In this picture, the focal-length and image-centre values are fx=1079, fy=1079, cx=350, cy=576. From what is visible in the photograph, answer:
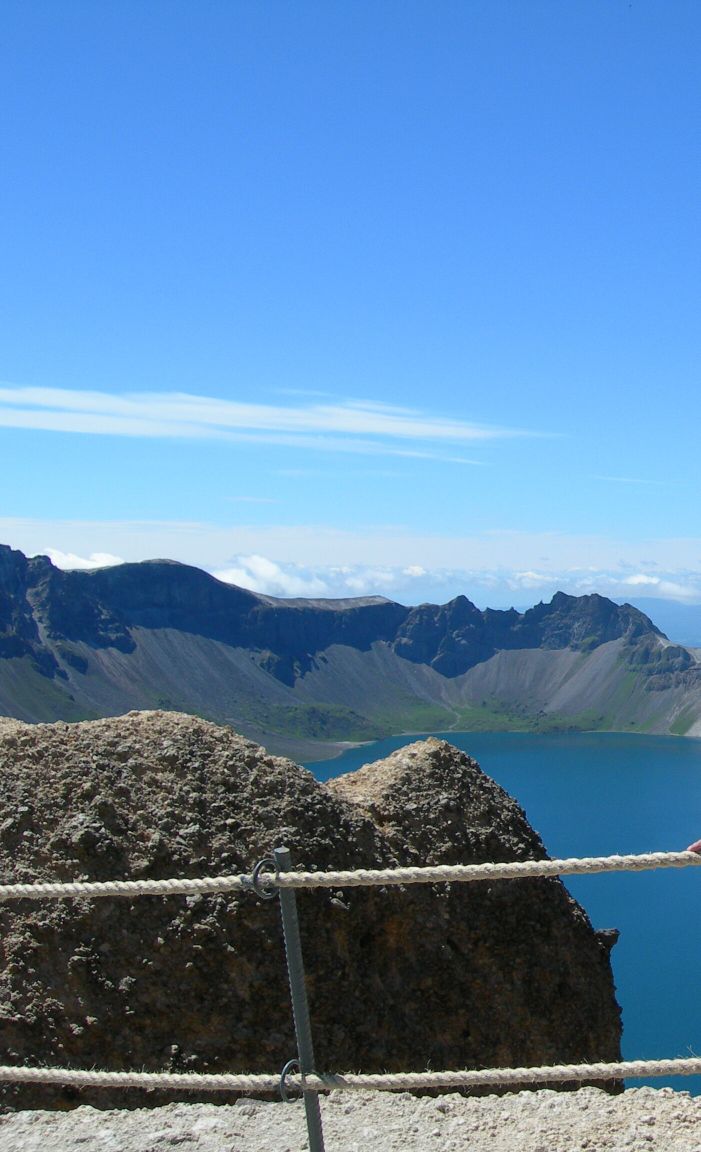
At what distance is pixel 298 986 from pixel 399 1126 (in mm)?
2400

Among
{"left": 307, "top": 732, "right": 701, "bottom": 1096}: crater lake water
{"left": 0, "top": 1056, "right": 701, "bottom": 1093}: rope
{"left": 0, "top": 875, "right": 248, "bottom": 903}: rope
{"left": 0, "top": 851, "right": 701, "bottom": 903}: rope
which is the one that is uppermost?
{"left": 0, "top": 851, "right": 701, "bottom": 903}: rope

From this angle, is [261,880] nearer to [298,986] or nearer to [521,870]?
[298,986]

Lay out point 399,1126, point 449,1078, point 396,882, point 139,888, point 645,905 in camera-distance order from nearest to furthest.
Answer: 1. point 396,882
2. point 449,1078
3. point 139,888
4. point 399,1126
5. point 645,905

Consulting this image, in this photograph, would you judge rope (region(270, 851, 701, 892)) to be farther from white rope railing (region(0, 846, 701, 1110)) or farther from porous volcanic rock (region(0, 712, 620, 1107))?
porous volcanic rock (region(0, 712, 620, 1107))

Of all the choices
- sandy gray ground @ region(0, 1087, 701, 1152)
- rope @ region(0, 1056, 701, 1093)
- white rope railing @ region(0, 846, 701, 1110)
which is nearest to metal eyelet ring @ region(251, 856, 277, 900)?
white rope railing @ region(0, 846, 701, 1110)

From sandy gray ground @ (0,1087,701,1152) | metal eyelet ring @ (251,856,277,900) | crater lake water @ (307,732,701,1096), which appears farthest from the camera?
crater lake water @ (307,732,701,1096)

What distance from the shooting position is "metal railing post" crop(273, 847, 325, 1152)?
5516 mm

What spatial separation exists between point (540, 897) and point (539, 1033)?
148 cm

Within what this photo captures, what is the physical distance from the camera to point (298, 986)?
5551 mm

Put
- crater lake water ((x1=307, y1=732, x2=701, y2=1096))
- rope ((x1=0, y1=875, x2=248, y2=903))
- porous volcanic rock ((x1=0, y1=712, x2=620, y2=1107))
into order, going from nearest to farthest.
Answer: rope ((x1=0, y1=875, x2=248, y2=903))
porous volcanic rock ((x1=0, y1=712, x2=620, y2=1107))
crater lake water ((x1=307, y1=732, x2=701, y2=1096))

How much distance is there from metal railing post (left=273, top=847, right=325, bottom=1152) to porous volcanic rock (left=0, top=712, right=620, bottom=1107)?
11.6ft

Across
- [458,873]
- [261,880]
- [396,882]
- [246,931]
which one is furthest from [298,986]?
[246,931]

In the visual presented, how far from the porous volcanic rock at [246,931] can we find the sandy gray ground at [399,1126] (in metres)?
1.58

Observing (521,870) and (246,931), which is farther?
(246,931)
